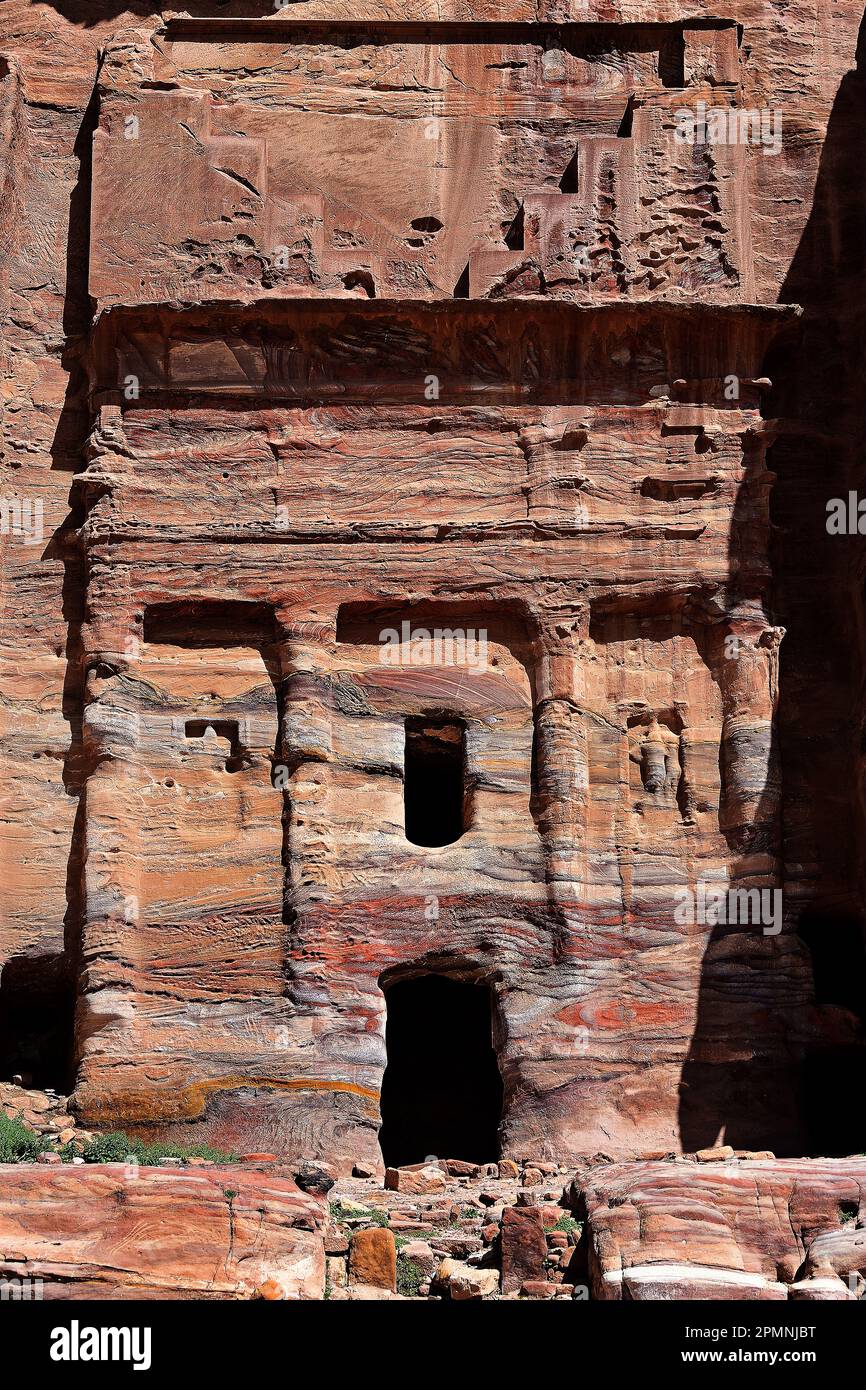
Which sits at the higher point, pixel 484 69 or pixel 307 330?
pixel 484 69

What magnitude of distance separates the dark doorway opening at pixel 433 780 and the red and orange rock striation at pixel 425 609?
0.07 meters

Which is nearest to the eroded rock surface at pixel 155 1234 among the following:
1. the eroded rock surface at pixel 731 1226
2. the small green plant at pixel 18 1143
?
the eroded rock surface at pixel 731 1226

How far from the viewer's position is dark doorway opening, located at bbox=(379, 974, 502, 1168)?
77.0 feet

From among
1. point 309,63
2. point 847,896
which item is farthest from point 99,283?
point 847,896

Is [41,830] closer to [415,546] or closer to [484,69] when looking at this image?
[415,546]

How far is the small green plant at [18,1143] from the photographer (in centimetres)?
1970

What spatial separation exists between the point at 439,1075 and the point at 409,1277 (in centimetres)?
662

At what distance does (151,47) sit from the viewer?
24500 millimetres

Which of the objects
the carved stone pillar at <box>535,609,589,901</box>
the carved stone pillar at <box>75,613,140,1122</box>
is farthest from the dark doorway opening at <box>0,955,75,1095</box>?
the carved stone pillar at <box>535,609,589,901</box>

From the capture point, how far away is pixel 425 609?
74.8 feet

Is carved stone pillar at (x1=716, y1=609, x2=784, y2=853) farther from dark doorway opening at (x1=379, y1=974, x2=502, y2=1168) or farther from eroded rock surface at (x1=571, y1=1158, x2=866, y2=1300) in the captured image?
eroded rock surface at (x1=571, y1=1158, x2=866, y2=1300)

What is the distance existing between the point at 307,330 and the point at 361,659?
10.3 ft

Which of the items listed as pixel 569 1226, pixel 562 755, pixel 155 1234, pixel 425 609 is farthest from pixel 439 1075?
pixel 155 1234

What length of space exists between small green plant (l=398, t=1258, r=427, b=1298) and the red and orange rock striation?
3.18 m
